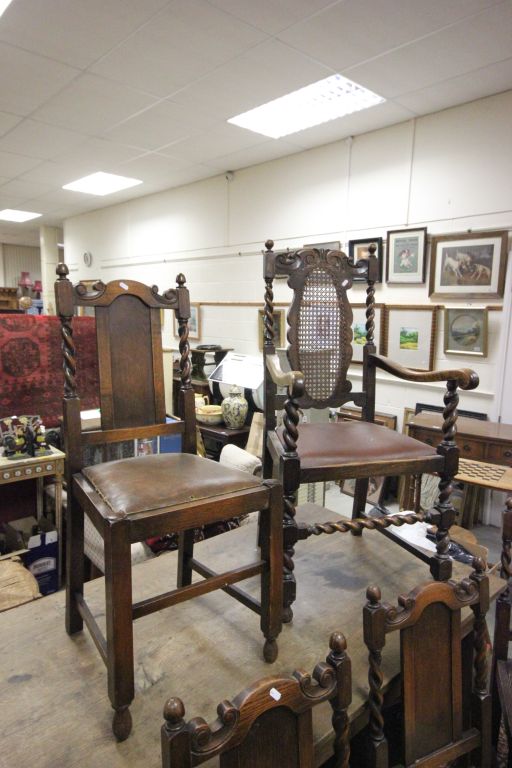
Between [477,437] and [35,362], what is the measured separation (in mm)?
2680

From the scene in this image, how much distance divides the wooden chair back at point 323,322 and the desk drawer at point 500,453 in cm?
133

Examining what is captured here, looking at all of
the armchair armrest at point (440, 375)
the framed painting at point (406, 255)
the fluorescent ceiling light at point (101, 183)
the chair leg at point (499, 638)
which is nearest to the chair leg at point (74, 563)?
the armchair armrest at point (440, 375)

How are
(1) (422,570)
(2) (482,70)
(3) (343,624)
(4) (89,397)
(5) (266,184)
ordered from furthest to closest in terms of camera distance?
(5) (266,184), (4) (89,397), (2) (482,70), (1) (422,570), (3) (343,624)

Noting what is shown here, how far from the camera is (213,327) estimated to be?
17.7ft

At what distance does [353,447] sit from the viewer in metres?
1.46

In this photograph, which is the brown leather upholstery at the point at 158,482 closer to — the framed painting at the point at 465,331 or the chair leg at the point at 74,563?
the chair leg at the point at 74,563

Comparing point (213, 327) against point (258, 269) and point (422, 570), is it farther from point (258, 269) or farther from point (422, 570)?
point (422, 570)

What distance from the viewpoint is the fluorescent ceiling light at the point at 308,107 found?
10.2ft

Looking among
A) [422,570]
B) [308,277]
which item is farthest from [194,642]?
[308,277]

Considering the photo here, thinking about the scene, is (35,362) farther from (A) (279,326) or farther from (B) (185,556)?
(A) (279,326)

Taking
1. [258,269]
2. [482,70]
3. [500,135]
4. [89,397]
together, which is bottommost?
[89,397]

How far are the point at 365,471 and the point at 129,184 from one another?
17.6ft

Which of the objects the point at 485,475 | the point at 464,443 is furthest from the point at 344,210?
the point at 485,475

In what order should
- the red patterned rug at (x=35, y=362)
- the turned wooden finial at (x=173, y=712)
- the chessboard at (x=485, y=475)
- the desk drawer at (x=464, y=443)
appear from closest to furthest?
the turned wooden finial at (x=173, y=712)
the chessboard at (x=485, y=475)
the red patterned rug at (x=35, y=362)
the desk drawer at (x=464, y=443)
